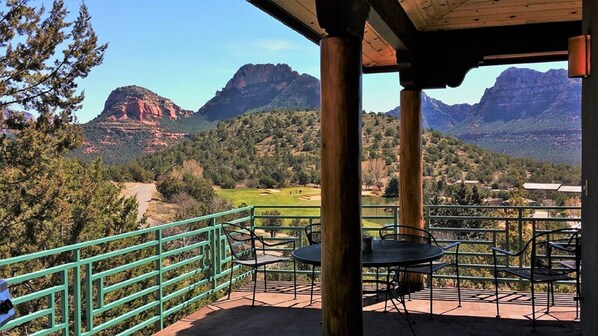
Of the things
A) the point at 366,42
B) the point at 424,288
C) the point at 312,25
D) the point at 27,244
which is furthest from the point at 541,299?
the point at 27,244

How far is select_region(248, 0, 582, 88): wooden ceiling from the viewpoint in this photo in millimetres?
4410

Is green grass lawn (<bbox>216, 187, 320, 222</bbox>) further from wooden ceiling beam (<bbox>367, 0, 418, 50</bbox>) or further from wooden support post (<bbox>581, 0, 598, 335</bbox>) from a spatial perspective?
wooden support post (<bbox>581, 0, 598, 335</bbox>)

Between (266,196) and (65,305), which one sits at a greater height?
(65,305)

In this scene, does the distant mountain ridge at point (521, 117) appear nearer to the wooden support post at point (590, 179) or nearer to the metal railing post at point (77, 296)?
the wooden support post at point (590, 179)

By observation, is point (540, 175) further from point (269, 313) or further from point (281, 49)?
point (281, 49)

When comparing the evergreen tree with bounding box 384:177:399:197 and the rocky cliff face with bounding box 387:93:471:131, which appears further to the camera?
the rocky cliff face with bounding box 387:93:471:131

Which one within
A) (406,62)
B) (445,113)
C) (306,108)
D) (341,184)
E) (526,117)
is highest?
(306,108)

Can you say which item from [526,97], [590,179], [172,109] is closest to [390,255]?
[590,179]

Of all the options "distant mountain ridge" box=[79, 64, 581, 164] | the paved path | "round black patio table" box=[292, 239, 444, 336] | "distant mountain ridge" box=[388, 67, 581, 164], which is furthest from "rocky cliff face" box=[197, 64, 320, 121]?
"round black patio table" box=[292, 239, 444, 336]

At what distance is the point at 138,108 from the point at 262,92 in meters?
8.60

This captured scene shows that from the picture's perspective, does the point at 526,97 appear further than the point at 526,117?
Yes

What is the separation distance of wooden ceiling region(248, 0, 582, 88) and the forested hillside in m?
14.1

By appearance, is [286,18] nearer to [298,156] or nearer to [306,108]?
[298,156]

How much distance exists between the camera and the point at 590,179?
336cm
